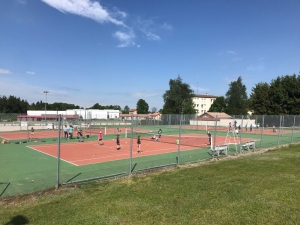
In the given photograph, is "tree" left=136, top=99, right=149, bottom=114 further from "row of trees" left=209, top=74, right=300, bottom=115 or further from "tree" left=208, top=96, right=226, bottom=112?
"row of trees" left=209, top=74, right=300, bottom=115

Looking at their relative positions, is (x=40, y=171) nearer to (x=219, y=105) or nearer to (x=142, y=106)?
(x=219, y=105)

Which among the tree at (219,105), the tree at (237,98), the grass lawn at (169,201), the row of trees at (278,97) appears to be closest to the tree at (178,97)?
the tree at (237,98)

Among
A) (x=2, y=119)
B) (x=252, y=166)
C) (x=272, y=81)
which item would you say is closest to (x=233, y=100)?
(x=272, y=81)

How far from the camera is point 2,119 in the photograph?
35.2 metres

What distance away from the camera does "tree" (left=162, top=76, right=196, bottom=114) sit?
271 feet

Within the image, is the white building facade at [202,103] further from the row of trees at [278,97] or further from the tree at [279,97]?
the tree at [279,97]

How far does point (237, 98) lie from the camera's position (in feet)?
282

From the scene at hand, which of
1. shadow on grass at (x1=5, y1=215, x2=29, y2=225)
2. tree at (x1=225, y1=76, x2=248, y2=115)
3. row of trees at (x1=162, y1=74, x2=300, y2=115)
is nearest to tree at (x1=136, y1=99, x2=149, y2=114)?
row of trees at (x1=162, y1=74, x2=300, y2=115)

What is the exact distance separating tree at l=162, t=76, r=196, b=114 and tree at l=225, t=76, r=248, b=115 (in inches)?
561

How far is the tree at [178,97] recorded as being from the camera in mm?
82500

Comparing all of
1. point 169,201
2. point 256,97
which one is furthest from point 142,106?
point 169,201

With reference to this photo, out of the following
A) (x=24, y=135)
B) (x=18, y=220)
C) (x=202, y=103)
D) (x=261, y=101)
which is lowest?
(x=24, y=135)

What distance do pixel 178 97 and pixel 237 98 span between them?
817 inches

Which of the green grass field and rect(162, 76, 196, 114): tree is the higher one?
rect(162, 76, 196, 114): tree
